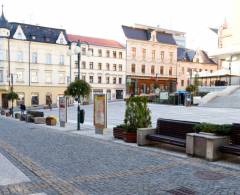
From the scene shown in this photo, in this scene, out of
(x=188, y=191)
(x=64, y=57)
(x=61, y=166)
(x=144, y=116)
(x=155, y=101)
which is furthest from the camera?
(x=64, y=57)

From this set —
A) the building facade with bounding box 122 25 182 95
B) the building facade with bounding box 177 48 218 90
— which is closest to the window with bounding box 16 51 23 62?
the building facade with bounding box 122 25 182 95

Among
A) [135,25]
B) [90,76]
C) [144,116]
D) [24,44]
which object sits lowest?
[144,116]

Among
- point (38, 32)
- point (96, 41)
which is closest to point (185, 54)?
point (96, 41)

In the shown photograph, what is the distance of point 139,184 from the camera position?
6672mm

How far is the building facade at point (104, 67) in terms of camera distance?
6538 centimetres

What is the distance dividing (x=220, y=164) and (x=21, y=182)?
4.82 meters

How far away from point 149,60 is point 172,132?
64560 millimetres

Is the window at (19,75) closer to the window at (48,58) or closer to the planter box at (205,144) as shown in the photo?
the window at (48,58)

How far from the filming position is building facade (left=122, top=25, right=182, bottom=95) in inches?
2798

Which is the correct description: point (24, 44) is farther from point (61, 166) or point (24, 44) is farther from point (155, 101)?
point (61, 166)

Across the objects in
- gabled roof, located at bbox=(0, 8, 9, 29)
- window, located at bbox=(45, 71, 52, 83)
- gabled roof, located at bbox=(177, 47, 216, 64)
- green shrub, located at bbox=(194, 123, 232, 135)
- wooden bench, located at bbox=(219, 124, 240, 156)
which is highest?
gabled roof, located at bbox=(0, 8, 9, 29)

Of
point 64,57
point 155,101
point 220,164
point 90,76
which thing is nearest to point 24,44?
point 64,57

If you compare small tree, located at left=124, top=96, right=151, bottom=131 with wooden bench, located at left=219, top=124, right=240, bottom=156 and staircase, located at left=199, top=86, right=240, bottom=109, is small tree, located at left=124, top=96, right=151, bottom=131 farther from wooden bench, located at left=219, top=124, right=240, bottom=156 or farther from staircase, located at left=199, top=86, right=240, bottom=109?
staircase, located at left=199, top=86, right=240, bottom=109

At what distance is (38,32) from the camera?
61.1 m
